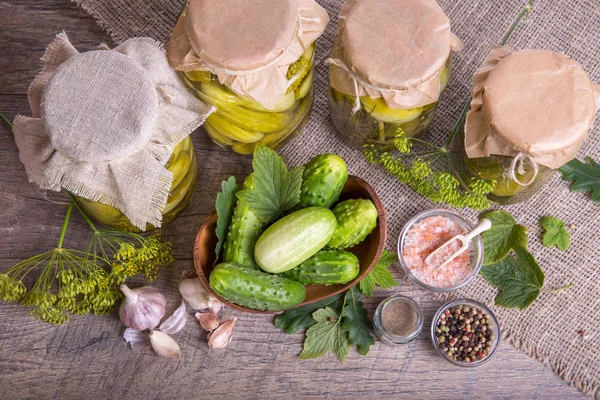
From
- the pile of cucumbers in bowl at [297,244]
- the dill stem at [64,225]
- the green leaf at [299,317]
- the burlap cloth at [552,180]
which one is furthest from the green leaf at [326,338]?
the dill stem at [64,225]

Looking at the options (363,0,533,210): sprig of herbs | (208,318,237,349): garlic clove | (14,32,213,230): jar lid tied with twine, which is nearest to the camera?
(14,32,213,230): jar lid tied with twine

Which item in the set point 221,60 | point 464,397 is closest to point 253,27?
point 221,60

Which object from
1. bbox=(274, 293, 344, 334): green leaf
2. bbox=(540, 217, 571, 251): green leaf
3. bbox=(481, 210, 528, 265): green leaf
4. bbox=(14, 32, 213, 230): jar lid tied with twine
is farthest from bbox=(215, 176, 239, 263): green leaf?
bbox=(540, 217, 571, 251): green leaf

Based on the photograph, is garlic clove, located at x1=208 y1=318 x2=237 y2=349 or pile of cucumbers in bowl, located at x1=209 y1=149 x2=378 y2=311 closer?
pile of cucumbers in bowl, located at x1=209 y1=149 x2=378 y2=311

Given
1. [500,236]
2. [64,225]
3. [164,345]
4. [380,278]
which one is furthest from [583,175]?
[64,225]

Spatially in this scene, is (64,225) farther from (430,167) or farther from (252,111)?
(430,167)

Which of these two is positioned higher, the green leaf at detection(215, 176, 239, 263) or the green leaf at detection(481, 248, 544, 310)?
the green leaf at detection(215, 176, 239, 263)

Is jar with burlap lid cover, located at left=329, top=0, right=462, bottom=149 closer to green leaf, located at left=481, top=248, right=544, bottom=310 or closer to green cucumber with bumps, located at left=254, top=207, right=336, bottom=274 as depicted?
green cucumber with bumps, located at left=254, top=207, right=336, bottom=274
